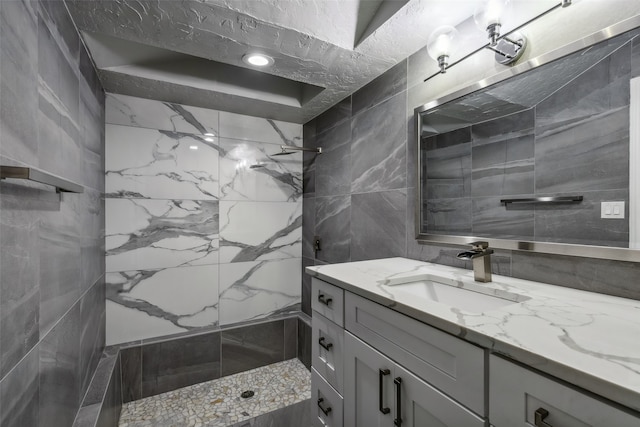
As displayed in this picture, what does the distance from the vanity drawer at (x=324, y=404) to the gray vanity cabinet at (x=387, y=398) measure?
65mm

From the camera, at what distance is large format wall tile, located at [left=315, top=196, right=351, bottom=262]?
2141 millimetres

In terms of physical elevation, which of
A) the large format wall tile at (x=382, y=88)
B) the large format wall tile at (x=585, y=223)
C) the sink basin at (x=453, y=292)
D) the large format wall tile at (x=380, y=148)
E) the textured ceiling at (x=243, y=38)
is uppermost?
the textured ceiling at (x=243, y=38)

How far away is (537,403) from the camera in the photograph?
0.55 meters

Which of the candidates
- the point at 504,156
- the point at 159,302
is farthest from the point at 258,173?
the point at 504,156

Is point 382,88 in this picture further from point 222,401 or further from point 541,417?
point 222,401

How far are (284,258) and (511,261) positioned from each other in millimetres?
1894

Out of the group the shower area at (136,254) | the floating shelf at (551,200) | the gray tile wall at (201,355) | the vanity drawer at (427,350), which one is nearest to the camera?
the vanity drawer at (427,350)

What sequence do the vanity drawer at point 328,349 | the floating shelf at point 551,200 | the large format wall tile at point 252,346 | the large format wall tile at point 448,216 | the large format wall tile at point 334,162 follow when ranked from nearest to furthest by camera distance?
1. the floating shelf at point 551,200
2. the vanity drawer at point 328,349
3. the large format wall tile at point 448,216
4. the large format wall tile at point 334,162
5. the large format wall tile at point 252,346

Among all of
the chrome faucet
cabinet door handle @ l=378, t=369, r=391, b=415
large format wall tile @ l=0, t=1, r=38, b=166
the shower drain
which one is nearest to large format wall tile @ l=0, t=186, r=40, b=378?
large format wall tile @ l=0, t=1, r=38, b=166

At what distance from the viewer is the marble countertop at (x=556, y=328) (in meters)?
0.48

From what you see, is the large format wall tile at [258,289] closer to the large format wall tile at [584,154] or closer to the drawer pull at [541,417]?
the large format wall tile at [584,154]

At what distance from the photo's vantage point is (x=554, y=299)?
852 millimetres

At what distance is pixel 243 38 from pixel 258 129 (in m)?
1.14

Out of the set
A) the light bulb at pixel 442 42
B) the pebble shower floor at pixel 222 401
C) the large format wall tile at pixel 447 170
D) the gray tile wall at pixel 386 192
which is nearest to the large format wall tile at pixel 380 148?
the gray tile wall at pixel 386 192
